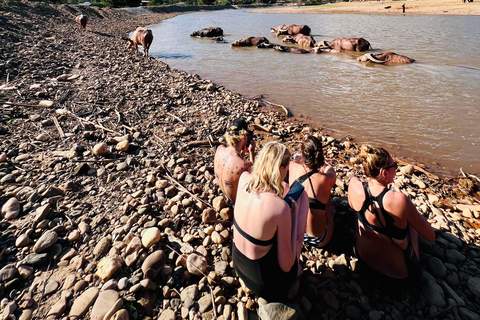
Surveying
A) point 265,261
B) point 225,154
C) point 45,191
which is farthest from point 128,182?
point 265,261

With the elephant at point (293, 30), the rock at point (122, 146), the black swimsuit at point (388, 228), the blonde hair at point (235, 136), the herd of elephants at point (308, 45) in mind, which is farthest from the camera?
the elephant at point (293, 30)

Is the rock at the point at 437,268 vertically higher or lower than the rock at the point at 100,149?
lower

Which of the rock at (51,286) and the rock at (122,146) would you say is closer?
the rock at (51,286)

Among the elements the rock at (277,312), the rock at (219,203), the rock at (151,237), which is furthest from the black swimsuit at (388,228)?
the rock at (151,237)

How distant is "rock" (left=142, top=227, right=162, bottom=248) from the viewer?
3.03 m

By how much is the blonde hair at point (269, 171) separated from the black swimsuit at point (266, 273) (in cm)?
40

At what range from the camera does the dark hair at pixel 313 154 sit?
3014 millimetres

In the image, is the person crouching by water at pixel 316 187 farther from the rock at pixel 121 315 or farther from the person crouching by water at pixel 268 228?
the rock at pixel 121 315

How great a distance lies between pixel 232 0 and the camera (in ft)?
291

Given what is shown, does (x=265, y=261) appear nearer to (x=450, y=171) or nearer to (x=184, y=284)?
(x=184, y=284)

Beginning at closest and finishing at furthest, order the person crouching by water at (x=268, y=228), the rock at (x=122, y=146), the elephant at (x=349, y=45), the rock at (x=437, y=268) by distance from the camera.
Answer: the person crouching by water at (x=268, y=228)
the rock at (x=437, y=268)
the rock at (x=122, y=146)
the elephant at (x=349, y=45)

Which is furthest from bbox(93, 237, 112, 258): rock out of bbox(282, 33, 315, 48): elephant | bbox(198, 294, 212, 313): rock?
bbox(282, 33, 315, 48): elephant

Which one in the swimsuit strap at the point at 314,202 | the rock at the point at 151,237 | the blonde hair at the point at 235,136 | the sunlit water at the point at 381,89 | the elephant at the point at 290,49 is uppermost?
the blonde hair at the point at 235,136

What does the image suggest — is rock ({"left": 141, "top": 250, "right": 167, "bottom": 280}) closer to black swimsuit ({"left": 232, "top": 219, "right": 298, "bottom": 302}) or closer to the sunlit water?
black swimsuit ({"left": 232, "top": 219, "right": 298, "bottom": 302})
